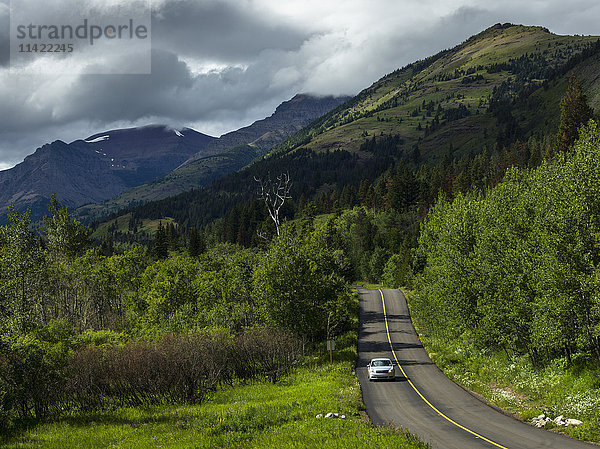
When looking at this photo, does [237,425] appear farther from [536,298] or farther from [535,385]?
[536,298]

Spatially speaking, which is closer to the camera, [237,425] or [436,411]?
[237,425]

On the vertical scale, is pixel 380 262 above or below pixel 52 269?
below

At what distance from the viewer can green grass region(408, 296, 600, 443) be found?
66.0ft

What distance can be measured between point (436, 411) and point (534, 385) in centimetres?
690

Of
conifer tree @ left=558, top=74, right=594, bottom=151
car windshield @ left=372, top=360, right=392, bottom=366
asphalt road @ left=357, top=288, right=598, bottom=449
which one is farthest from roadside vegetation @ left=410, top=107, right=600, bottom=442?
conifer tree @ left=558, top=74, right=594, bottom=151

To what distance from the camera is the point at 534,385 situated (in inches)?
1015

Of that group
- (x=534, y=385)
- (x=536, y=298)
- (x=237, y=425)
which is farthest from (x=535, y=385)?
(x=237, y=425)

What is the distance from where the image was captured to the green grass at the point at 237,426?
16.4 metres

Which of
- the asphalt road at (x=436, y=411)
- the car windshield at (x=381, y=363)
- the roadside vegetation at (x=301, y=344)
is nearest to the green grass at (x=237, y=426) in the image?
the roadside vegetation at (x=301, y=344)

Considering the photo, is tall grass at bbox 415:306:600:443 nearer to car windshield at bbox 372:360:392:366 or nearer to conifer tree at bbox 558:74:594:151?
car windshield at bbox 372:360:392:366

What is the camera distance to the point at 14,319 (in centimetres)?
2405

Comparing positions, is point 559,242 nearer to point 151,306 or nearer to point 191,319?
point 191,319

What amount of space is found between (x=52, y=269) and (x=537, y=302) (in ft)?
225

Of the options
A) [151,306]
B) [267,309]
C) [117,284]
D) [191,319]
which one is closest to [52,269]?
[117,284]
